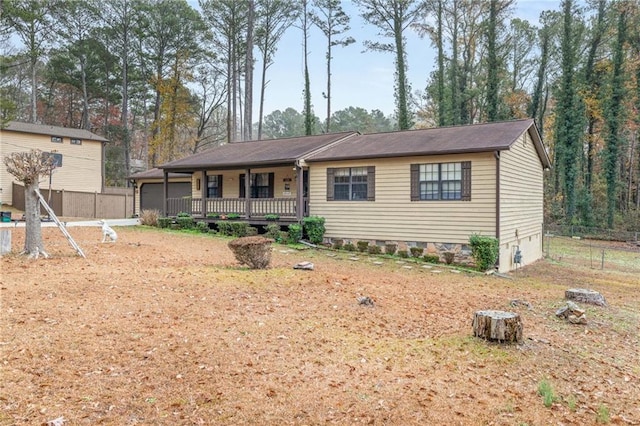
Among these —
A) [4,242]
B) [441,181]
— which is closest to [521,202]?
[441,181]

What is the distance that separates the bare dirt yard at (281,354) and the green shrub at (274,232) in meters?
6.89

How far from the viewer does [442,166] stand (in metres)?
13.5

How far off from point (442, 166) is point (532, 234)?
5847 millimetres

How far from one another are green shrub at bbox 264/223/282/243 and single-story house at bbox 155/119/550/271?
667 mm

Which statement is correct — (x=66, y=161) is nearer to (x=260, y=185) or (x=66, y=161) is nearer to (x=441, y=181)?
(x=260, y=185)

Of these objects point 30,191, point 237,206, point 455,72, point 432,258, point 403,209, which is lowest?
point 432,258

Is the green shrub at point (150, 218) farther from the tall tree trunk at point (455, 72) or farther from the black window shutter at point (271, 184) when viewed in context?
the tall tree trunk at point (455, 72)

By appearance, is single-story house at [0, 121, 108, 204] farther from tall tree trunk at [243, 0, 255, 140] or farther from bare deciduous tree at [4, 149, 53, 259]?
bare deciduous tree at [4, 149, 53, 259]

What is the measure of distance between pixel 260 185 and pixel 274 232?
3569 mm

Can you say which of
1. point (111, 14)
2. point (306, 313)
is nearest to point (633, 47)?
point (306, 313)

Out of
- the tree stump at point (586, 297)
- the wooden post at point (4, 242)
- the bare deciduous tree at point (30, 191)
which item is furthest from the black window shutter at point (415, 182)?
the wooden post at point (4, 242)

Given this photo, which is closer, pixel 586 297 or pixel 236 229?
pixel 586 297

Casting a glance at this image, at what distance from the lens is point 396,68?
31312 mm

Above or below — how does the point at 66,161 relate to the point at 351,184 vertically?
above
